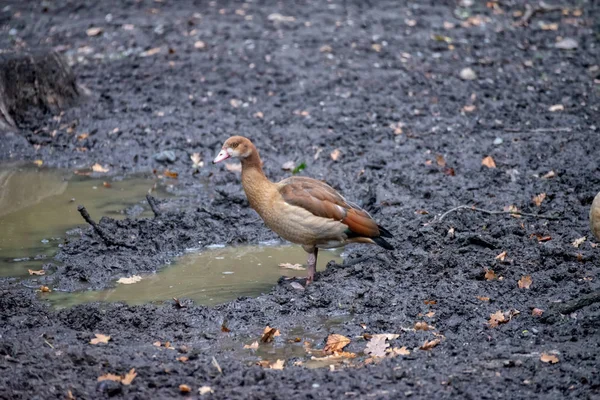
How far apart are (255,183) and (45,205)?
3.21m

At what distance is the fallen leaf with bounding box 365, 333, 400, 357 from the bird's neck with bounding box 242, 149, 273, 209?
1.82 metres

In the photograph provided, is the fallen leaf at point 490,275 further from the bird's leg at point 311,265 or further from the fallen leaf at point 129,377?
the fallen leaf at point 129,377

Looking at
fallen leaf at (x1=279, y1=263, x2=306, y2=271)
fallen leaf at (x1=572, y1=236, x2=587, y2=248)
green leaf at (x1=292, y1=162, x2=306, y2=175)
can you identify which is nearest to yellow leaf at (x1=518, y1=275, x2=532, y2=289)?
fallen leaf at (x1=572, y1=236, x2=587, y2=248)

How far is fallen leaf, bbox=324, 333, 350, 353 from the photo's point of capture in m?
6.00

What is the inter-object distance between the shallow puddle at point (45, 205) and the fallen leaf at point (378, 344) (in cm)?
339

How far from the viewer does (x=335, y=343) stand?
6.05 meters

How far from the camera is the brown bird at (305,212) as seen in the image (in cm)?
729

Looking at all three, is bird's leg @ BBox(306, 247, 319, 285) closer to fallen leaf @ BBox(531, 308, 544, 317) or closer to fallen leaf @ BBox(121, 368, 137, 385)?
fallen leaf @ BBox(531, 308, 544, 317)

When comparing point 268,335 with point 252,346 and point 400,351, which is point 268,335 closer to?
point 252,346

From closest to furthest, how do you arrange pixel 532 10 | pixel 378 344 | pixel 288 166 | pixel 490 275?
pixel 378 344, pixel 490 275, pixel 288 166, pixel 532 10

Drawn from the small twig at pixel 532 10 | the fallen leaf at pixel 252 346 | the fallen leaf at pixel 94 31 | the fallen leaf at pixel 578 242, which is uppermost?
the fallen leaf at pixel 252 346

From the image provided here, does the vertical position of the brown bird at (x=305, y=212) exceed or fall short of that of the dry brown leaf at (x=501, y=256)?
it exceeds it

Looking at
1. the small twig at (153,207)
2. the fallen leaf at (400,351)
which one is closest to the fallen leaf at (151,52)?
the small twig at (153,207)

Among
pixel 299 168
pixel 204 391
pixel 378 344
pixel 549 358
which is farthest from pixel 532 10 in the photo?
pixel 204 391
